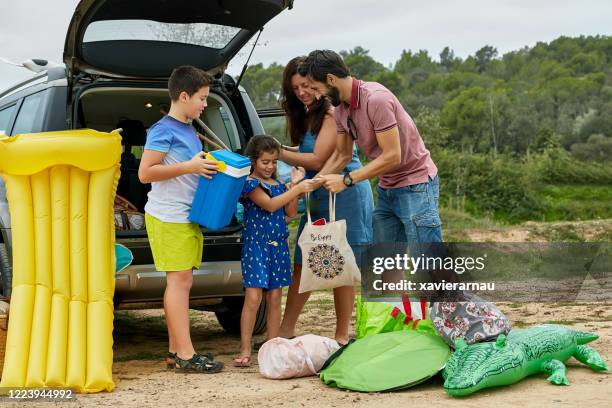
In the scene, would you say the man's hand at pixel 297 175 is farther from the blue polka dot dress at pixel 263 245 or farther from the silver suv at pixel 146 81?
the silver suv at pixel 146 81

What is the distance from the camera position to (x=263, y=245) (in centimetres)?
524

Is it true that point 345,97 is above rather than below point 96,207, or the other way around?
above

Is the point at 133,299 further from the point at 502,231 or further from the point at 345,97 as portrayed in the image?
the point at 502,231

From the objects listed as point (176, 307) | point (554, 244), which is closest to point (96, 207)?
point (176, 307)

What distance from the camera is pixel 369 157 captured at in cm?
508

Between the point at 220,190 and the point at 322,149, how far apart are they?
0.77m

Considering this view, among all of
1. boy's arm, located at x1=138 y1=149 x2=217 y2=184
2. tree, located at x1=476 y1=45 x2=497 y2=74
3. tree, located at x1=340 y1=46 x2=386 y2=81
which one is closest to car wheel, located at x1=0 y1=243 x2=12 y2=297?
boy's arm, located at x1=138 y1=149 x2=217 y2=184

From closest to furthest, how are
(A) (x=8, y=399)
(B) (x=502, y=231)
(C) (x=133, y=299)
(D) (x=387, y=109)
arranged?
(A) (x=8, y=399), (D) (x=387, y=109), (C) (x=133, y=299), (B) (x=502, y=231)

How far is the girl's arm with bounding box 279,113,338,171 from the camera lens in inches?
209

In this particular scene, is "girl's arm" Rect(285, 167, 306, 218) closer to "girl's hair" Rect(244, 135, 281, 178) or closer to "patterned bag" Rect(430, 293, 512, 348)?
"girl's hair" Rect(244, 135, 281, 178)

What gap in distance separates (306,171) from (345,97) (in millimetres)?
696

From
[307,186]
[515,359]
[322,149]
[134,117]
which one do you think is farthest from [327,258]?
[134,117]

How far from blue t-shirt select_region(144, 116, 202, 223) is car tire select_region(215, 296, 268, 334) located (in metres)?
1.40

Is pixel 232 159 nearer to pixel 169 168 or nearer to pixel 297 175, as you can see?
pixel 169 168
